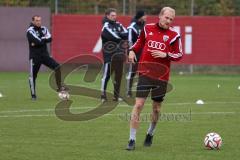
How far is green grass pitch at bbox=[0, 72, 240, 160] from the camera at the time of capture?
10547mm

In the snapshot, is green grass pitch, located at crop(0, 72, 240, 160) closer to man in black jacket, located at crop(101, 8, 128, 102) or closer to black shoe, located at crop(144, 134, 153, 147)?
black shoe, located at crop(144, 134, 153, 147)

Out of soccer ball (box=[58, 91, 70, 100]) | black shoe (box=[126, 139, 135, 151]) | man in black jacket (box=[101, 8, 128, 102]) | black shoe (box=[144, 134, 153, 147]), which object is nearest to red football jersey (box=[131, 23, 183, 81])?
black shoe (box=[144, 134, 153, 147])

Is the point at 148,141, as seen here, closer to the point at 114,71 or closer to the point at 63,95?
the point at 114,71

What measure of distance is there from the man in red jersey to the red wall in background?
2052 centimetres

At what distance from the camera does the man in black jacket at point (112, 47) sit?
1869cm

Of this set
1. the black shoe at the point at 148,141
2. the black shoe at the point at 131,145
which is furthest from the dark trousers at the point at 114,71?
the black shoe at the point at 131,145

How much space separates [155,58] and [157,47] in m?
0.17

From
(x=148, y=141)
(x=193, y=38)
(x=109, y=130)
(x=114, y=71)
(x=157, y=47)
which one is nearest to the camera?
(x=157, y=47)

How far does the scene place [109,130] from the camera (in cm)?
1332

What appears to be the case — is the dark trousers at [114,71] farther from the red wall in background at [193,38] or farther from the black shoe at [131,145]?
the red wall in background at [193,38]

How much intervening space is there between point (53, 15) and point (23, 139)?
20851 mm

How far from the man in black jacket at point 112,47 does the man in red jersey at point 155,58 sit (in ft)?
23.8

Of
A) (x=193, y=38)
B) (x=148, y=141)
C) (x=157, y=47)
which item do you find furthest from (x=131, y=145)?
(x=193, y=38)

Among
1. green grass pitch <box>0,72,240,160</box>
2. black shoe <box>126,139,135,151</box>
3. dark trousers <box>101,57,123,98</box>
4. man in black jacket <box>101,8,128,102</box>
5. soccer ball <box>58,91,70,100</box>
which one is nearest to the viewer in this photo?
green grass pitch <box>0,72,240,160</box>
